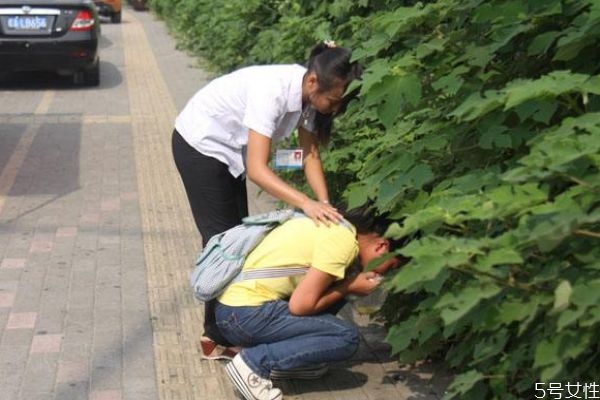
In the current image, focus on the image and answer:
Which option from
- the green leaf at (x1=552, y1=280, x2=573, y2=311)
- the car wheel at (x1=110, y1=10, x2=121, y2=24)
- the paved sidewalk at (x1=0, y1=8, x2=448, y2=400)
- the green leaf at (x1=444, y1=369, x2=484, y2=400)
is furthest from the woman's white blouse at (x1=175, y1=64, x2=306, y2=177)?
the car wheel at (x1=110, y1=10, x2=121, y2=24)

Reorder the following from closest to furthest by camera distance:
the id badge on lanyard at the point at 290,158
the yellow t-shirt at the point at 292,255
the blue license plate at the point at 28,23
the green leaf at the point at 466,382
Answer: the green leaf at the point at 466,382 → the yellow t-shirt at the point at 292,255 → the id badge on lanyard at the point at 290,158 → the blue license plate at the point at 28,23

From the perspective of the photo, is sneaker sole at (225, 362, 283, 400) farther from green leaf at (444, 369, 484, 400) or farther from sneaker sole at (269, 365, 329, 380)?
green leaf at (444, 369, 484, 400)

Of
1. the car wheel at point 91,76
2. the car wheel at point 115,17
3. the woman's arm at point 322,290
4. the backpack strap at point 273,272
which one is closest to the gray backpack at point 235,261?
the backpack strap at point 273,272

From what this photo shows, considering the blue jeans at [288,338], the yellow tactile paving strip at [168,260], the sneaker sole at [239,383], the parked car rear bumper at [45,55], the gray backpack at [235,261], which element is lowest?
the parked car rear bumper at [45,55]

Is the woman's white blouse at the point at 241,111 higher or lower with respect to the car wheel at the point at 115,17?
higher

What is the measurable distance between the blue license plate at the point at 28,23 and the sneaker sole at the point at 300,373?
9692 millimetres

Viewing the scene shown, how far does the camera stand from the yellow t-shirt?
14.1ft

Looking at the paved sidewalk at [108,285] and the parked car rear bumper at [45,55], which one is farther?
Result: the parked car rear bumper at [45,55]

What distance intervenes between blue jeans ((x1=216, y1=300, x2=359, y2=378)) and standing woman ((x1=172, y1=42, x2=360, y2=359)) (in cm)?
40

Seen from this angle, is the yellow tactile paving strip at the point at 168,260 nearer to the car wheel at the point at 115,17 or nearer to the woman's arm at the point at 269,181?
the woman's arm at the point at 269,181

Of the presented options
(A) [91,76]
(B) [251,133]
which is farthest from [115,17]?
(B) [251,133]

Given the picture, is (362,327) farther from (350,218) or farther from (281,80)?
(281,80)

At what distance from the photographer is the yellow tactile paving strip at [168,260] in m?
4.82

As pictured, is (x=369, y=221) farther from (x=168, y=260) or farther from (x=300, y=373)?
(x=168, y=260)
